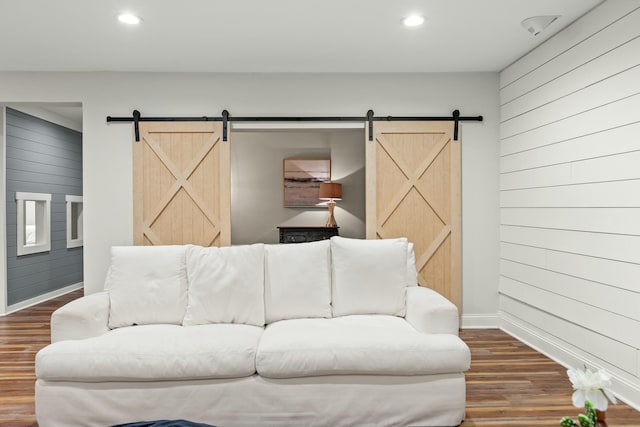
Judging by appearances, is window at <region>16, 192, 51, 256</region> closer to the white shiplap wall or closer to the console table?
the console table

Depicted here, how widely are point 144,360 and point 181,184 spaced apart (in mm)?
2340

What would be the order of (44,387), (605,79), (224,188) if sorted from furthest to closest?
(224,188), (605,79), (44,387)

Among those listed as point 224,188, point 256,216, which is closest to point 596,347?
point 224,188

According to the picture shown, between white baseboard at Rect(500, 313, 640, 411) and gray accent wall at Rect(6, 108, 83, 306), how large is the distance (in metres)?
5.74

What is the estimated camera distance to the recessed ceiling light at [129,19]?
3.25 metres

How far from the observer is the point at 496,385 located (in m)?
3.15

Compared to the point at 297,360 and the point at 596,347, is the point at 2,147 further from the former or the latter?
the point at 596,347

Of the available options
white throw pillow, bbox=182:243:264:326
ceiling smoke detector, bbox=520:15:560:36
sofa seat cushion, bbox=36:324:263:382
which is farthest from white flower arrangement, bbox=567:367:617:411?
ceiling smoke detector, bbox=520:15:560:36

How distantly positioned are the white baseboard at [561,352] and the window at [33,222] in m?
5.78

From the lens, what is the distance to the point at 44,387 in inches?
98.7

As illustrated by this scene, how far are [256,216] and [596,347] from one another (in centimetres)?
499

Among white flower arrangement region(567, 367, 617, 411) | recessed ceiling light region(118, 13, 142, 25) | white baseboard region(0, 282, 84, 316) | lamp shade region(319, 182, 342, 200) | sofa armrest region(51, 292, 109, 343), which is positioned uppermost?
recessed ceiling light region(118, 13, 142, 25)

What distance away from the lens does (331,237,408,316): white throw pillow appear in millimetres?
3248

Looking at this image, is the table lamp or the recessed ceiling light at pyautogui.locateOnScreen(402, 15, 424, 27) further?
the table lamp
